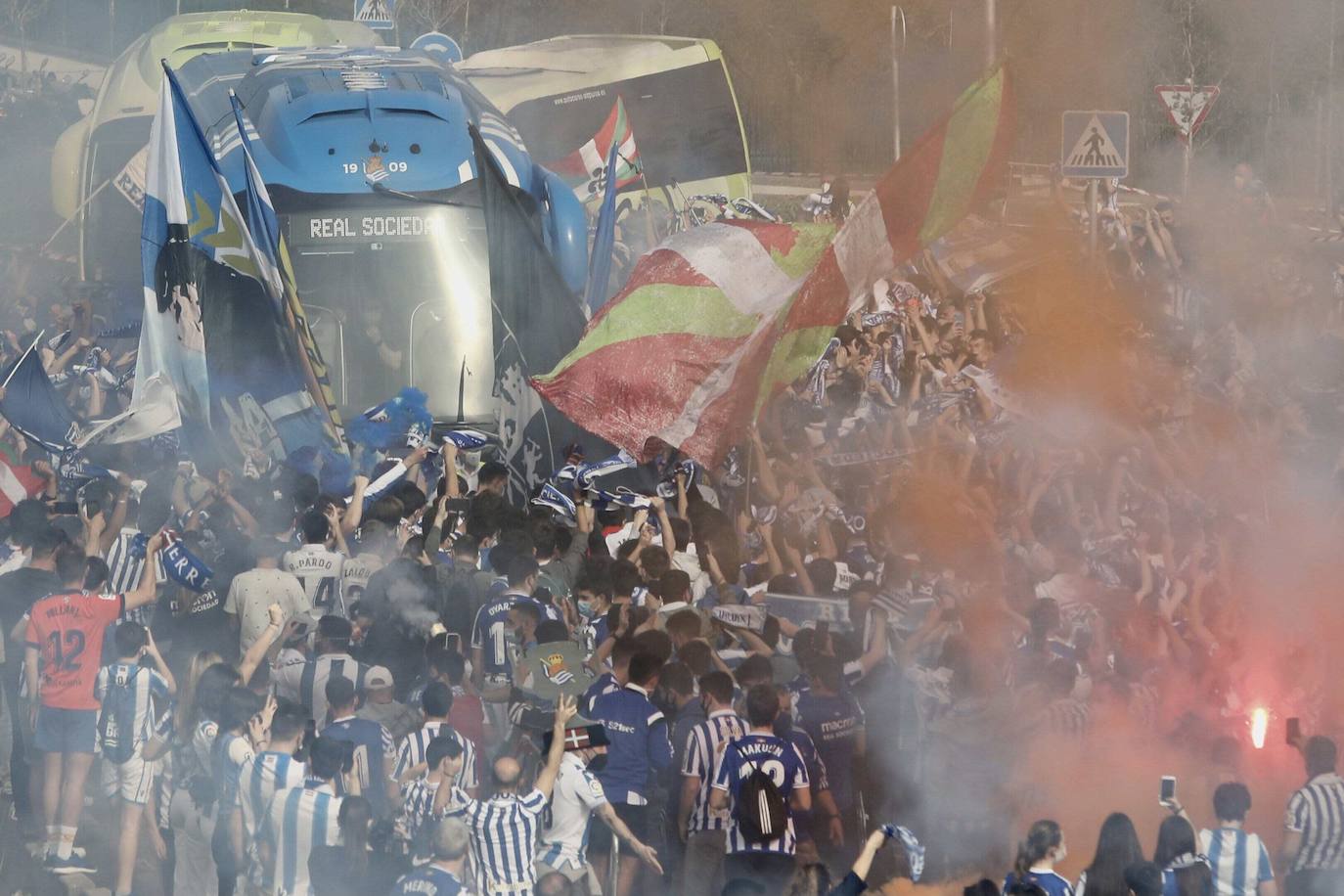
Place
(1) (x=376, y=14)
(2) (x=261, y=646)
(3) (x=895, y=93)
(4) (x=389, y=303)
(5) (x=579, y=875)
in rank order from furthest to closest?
(3) (x=895, y=93)
(1) (x=376, y=14)
(4) (x=389, y=303)
(2) (x=261, y=646)
(5) (x=579, y=875)

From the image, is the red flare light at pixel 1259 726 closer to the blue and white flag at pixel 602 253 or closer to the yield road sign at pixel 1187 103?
the blue and white flag at pixel 602 253

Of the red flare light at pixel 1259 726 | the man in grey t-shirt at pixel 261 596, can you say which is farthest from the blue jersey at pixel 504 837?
the red flare light at pixel 1259 726

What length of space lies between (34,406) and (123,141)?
687 cm

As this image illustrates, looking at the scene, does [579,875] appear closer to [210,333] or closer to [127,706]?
[127,706]

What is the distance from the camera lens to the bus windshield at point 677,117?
17.9 meters

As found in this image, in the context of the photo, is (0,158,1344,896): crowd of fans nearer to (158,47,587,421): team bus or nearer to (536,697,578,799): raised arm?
(536,697,578,799): raised arm

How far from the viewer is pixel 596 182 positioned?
54.2 feet

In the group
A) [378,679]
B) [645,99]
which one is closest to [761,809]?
[378,679]

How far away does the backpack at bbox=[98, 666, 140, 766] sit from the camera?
24.4 ft

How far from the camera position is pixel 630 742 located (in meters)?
6.73

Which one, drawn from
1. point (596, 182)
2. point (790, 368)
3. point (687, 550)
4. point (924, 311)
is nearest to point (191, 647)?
point (687, 550)

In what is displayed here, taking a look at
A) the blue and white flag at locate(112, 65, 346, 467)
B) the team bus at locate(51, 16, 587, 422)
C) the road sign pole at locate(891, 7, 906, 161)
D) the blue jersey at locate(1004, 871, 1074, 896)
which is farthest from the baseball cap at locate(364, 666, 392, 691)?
the road sign pole at locate(891, 7, 906, 161)

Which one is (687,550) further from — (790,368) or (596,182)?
(596,182)

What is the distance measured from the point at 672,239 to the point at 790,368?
107 cm
